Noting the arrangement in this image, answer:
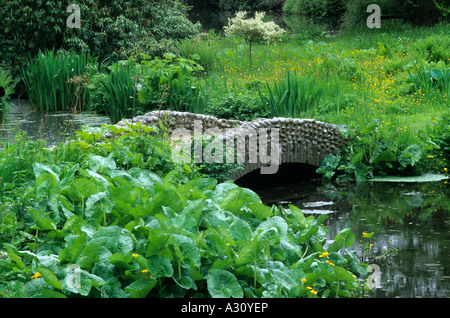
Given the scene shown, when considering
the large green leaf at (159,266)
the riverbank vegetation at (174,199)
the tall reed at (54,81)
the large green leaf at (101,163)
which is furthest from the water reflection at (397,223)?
the tall reed at (54,81)

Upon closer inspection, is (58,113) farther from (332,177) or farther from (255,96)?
(332,177)

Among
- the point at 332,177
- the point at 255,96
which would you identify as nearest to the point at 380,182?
the point at 332,177

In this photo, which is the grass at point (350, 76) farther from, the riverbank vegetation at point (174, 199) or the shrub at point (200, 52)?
the shrub at point (200, 52)

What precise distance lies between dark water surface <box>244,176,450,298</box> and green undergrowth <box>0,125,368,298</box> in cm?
36

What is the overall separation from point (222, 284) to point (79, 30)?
1128 cm

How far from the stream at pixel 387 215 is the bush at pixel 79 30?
4.30 m

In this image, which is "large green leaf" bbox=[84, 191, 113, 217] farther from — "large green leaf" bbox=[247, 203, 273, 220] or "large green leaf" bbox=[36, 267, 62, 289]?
"large green leaf" bbox=[247, 203, 273, 220]

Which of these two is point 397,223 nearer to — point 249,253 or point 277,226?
point 277,226

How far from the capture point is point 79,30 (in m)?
13.6

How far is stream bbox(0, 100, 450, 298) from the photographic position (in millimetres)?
4480

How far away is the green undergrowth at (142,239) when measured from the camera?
10.9ft

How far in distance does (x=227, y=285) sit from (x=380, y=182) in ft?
16.4
